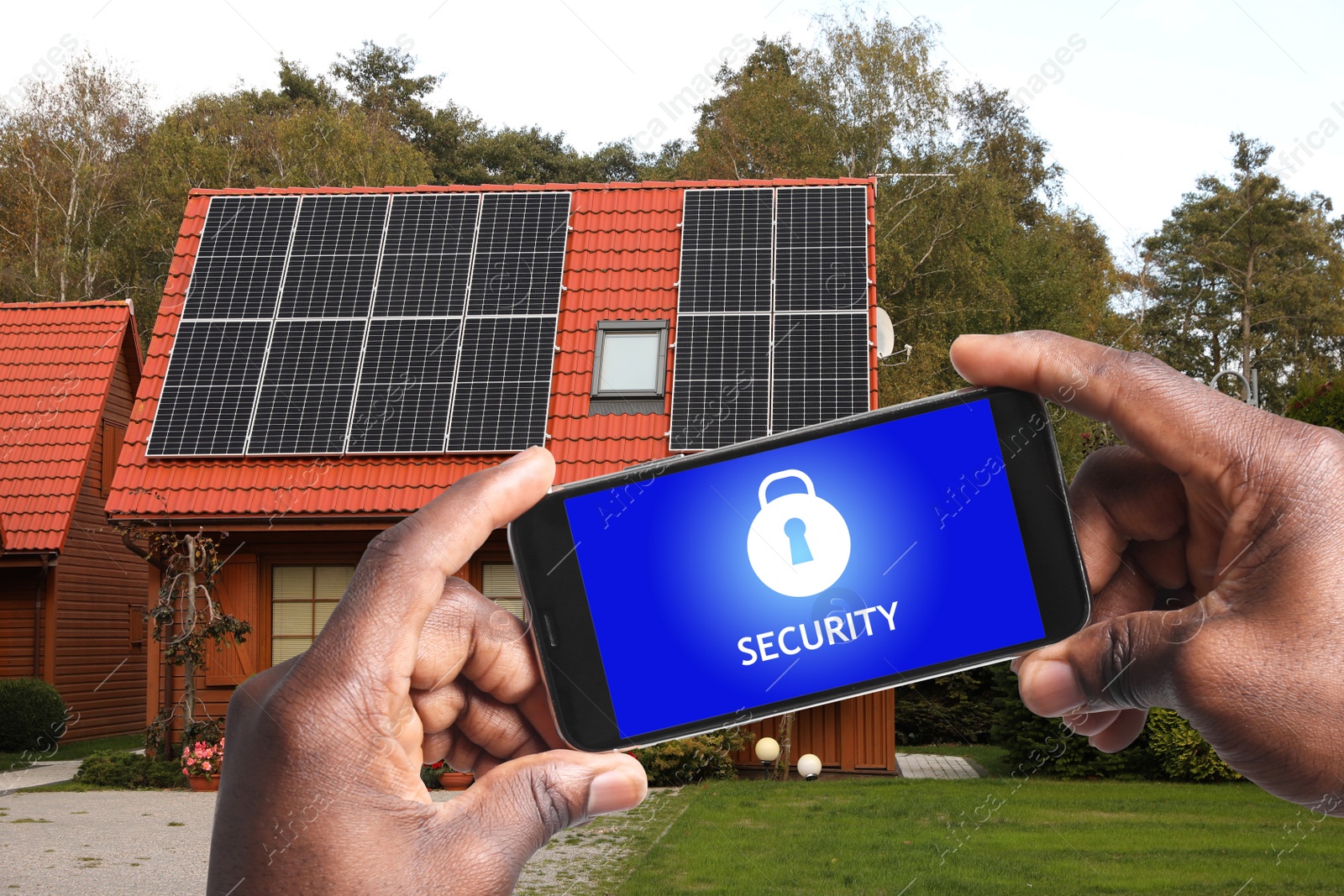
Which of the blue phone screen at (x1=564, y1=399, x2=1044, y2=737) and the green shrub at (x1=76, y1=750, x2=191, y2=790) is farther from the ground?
the blue phone screen at (x1=564, y1=399, x2=1044, y2=737)

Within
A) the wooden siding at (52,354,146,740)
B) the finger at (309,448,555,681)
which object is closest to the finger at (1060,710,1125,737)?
the finger at (309,448,555,681)

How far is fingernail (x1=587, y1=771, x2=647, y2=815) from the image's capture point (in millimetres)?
1725

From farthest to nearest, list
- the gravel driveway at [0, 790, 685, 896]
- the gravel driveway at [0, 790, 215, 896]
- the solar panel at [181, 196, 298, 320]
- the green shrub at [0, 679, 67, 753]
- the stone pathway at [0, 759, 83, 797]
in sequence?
the green shrub at [0, 679, 67, 753]
the stone pathway at [0, 759, 83, 797]
the solar panel at [181, 196, 298, 320]
the gravel driveway at [0, 790, 215, 896]
the gravel driveway at [0, 790, 685, 896]

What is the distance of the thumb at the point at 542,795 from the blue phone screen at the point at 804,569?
0.26 feet

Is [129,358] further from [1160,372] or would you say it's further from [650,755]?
[1160,372]

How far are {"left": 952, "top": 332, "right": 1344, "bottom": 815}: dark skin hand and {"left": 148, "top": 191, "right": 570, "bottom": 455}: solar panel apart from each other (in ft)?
34.7

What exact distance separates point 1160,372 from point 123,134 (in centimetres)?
3843

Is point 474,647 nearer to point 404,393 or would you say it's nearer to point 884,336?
point 404,393

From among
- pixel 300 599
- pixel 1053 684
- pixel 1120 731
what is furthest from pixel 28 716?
pixel 1053 684

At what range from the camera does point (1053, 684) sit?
1.85 meters

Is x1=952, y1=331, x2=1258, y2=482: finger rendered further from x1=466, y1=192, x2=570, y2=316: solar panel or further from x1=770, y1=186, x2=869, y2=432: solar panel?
x1=466, y1=192, x2=570, y2=316: solar panel

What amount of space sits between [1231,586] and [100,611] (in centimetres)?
2327

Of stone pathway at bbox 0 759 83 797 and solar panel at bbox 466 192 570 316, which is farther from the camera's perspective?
stone pathway at bbox 0 759 83 797

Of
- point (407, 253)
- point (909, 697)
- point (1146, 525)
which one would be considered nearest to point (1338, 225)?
point (909, 697)
